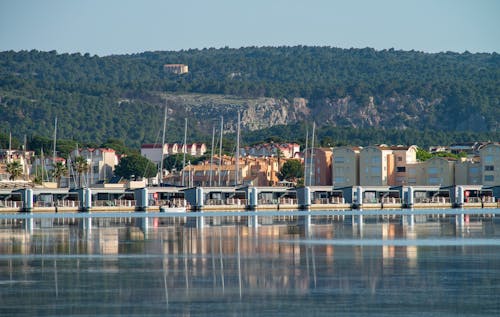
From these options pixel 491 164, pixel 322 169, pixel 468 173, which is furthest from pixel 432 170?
pixel 322 169

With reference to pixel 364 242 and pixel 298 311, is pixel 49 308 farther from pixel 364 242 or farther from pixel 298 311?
pixel 364 242

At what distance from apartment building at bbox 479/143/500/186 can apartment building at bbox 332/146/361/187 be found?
18.1 m

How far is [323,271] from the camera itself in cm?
4653

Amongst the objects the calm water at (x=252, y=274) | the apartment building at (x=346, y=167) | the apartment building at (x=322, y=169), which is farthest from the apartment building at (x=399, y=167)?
the calm water at (x=252, y=274)

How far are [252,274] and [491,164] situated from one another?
116 meters

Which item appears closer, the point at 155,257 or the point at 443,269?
the point at 443,269

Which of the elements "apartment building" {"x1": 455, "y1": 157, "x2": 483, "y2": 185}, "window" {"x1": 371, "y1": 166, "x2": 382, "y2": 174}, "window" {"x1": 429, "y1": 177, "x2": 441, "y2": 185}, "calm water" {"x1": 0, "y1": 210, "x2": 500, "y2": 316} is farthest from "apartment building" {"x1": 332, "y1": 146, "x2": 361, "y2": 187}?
"calm water" {"x1": 0, "y1": 210, "x2": 500, "y2": 316}

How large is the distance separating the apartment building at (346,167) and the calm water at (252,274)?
295 ft

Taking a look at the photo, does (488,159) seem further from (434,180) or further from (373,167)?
(373,167)

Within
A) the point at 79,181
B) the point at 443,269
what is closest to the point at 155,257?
the point at 443,269

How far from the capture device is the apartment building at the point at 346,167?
165125 millimetres

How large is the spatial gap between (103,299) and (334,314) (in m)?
8.24

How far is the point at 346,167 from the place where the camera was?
16525 centimetres

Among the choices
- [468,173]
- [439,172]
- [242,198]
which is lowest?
[242,198]
